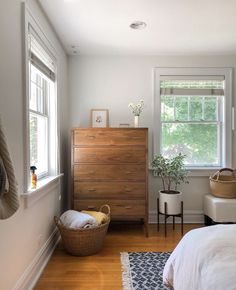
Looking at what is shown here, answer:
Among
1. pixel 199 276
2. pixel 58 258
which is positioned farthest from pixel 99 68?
pixel 199 276

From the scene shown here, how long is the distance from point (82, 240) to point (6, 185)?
5.72 feet

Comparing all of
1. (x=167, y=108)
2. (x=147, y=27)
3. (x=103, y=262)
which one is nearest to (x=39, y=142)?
(x=103, y=262)

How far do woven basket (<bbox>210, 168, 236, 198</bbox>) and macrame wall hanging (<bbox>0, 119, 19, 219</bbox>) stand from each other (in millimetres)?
3066

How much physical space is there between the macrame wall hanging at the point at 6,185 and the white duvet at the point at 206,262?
3.19 ft

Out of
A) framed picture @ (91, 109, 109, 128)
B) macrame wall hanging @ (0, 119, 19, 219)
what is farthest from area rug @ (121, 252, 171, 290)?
framed picture @ (91, 109, 109, 128)

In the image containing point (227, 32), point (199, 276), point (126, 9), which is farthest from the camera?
point (227, 32)

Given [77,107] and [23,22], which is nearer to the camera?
[23,22]

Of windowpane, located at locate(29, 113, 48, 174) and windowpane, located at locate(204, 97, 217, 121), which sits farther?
windowpane, located at locate(204, 97, 217, 121)

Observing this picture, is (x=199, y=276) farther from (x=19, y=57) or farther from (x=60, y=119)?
(x=60, y=119)

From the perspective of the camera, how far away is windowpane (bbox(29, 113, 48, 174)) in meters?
2.75

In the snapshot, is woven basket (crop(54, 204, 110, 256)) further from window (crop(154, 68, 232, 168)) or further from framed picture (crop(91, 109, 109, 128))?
window (crop(154, 68, 232, 168))

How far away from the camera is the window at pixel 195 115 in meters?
3.99

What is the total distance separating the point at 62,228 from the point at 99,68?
7.74ft

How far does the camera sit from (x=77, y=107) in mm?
4016
